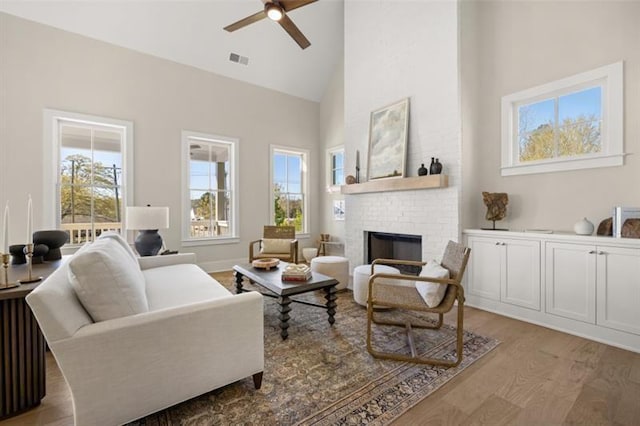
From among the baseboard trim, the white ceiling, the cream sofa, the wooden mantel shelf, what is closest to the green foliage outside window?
the baseboard trim

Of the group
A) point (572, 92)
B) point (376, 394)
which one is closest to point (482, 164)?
point (572, 92)

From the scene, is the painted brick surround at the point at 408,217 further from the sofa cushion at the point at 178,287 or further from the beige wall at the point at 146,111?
the sofa cushion at the point at 178,287

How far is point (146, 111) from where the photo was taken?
4.27m

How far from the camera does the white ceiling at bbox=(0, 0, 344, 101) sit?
3.66m

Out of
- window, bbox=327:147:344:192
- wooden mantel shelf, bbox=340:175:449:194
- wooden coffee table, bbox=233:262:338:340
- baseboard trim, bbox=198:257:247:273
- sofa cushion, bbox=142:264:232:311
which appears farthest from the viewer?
window, bbox=327:147:344:192

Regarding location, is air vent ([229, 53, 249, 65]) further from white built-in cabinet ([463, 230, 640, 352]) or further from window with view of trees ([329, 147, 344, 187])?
white built-in cabinet ([463, 230, 640, 352])

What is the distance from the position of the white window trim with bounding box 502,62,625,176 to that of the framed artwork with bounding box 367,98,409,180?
1140 mm

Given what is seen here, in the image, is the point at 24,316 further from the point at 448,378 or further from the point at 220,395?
the point at 448,378

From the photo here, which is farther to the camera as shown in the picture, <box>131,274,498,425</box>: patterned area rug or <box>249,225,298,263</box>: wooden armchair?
<box>249,225,298,263</box>: wooden armchair

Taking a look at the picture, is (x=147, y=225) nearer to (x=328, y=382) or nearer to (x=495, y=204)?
(x=328, y=382)

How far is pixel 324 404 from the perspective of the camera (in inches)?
62.5

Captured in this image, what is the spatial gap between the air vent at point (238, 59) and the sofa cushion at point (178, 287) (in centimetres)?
374

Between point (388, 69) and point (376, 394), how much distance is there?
394cm

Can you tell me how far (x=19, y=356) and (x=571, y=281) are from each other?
12.9ft
